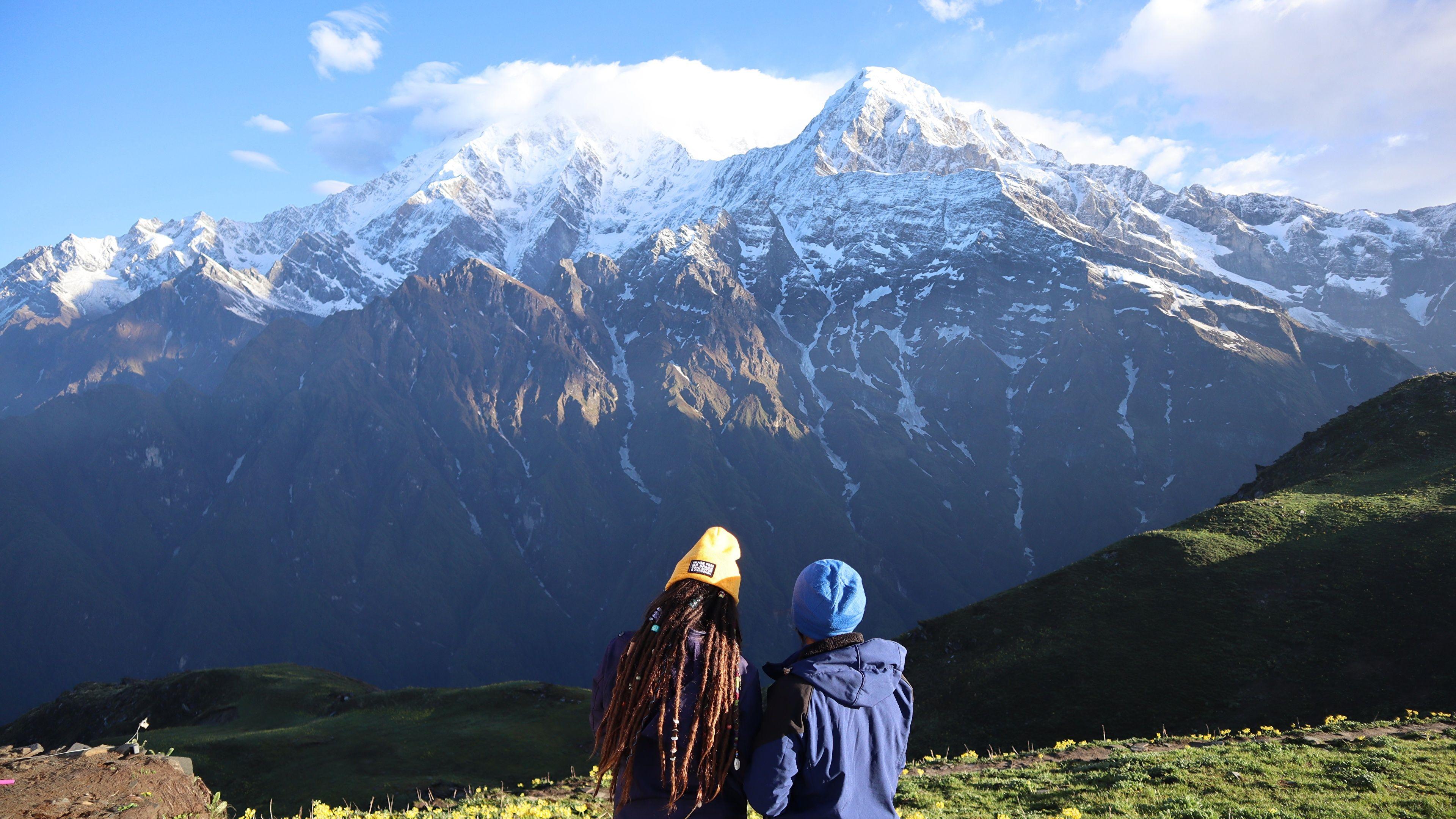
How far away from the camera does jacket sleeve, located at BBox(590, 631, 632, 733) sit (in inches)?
308

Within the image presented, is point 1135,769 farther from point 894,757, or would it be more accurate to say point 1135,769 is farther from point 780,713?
point 780,713

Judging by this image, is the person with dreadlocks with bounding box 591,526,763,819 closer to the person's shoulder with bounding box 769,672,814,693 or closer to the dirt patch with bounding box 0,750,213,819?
the person's shoulder with bounding box 769,672,814,693

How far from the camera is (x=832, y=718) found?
291 inches

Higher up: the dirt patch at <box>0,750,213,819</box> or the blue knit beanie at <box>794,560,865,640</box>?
the blue knit beanie at <box>794,560,865,640</box>

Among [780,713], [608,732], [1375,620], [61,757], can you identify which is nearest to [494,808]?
[61,757]

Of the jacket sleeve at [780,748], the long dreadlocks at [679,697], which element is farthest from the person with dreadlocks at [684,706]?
the jacket sleeve at [780,748]

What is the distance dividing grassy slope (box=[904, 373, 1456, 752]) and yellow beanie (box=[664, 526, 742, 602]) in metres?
43.9

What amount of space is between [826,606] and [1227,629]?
53274 millimetres

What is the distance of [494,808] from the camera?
17312mm

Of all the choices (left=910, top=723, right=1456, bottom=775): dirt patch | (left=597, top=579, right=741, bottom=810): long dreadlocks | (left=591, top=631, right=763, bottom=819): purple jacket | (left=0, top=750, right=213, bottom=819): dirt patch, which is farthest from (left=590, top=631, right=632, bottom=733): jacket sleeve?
(left=910, top=723, right=1456, bottom=775): dirt patch

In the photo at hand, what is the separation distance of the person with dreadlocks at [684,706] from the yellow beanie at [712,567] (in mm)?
13

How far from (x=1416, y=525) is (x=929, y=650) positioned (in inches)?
1437

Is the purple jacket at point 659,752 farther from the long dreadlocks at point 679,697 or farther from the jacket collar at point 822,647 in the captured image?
the jacket collar at point 822,647

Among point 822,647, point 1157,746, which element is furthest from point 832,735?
point 1157,746
